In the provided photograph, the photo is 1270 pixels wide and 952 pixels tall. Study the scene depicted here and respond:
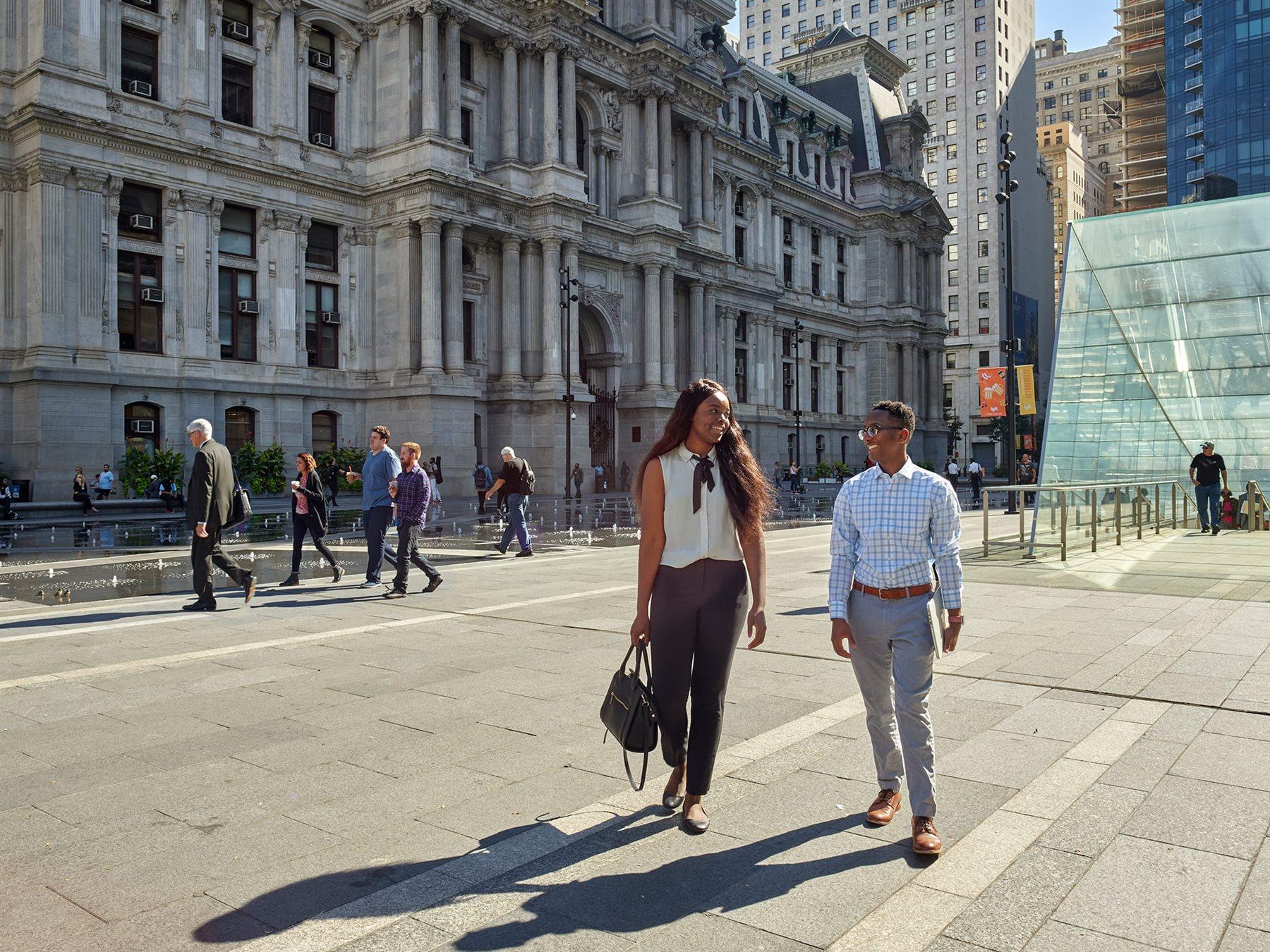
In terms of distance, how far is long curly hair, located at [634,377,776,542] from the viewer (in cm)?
485

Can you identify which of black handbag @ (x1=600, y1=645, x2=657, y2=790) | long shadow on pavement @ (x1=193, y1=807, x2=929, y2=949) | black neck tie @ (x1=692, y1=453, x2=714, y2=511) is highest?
black neck tie @ (x1=692, y1=453, x2=714, y2=511)

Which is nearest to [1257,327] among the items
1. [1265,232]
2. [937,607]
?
[1265,232]

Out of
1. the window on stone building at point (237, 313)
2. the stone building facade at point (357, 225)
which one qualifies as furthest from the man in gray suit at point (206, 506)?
the window on stone building at point (237, 313)

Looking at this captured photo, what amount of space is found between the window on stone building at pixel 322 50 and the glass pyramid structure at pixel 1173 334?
2994 centimetres

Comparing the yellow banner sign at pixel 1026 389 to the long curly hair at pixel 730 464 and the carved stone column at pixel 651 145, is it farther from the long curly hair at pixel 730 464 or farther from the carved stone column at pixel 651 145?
the carved stone column at pixel 651 145

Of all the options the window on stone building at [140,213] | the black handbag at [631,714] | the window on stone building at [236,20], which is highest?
the window on stone building at [236,20]

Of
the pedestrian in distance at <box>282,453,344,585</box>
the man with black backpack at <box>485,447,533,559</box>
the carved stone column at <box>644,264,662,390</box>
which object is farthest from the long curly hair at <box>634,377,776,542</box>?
the carved stone column at <box>644,264,662,390</box>

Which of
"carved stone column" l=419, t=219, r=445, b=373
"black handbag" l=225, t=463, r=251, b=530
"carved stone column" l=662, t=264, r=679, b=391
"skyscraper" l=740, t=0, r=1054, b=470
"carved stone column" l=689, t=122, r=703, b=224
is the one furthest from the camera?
"skyscraper" l=740, t=0, r=1054, b=470

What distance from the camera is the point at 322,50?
132 ft

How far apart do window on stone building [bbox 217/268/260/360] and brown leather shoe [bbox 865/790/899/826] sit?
35360mm

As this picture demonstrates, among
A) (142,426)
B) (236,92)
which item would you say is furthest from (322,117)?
(142,426)

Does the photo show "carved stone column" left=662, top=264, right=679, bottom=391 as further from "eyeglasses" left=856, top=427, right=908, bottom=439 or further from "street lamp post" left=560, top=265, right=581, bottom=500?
"eyeglasses" left=856, top=427, right=908, bottom=439

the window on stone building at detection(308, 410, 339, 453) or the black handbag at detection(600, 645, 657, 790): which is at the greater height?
the window on stone building at detection(308, 410, 339, 453)

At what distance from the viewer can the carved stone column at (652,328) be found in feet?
163
